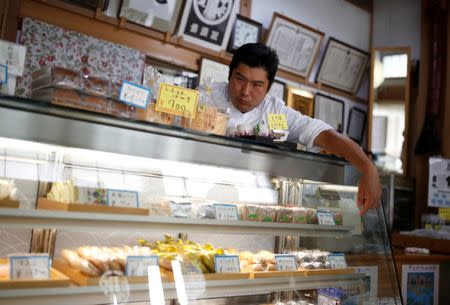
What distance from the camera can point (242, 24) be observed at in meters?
4.59

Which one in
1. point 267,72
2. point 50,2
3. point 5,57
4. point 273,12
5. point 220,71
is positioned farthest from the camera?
point 273,12

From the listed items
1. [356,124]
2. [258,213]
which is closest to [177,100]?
[258,213]

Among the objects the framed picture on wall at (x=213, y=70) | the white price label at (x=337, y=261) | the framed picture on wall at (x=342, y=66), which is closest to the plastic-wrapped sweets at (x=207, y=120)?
the white price label at (x=337, y=261)

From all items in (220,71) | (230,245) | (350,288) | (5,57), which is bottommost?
(350,288)

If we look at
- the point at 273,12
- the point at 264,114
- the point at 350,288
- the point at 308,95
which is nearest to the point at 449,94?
the point at 308,95

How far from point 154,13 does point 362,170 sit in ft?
8.61

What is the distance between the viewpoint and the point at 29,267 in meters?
1.38

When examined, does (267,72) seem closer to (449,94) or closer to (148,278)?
(148,278)

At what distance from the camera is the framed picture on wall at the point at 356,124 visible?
5.73 metres

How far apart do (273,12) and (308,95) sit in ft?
3.36

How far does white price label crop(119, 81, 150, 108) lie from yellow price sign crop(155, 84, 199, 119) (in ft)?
0.19

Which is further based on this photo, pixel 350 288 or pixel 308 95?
pixel 308 95

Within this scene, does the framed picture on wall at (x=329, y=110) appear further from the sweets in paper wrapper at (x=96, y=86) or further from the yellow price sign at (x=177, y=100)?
the sweets in paper wrapper at (x=96, y=86)

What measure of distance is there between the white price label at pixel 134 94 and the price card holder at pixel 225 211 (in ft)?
1.61
